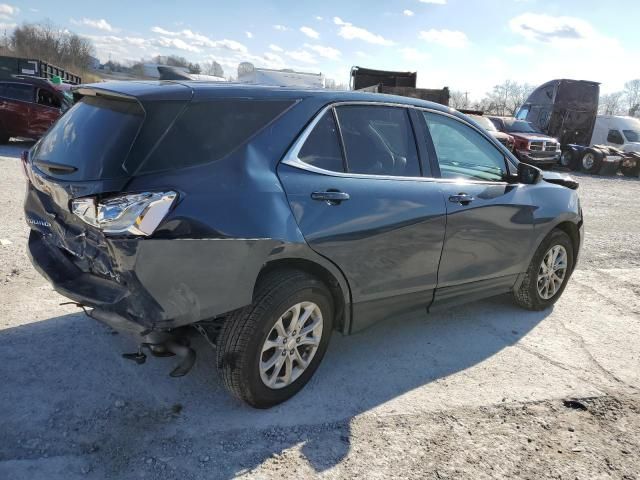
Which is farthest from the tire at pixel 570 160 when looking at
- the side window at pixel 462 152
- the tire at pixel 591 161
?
the side window at pixel 462 152

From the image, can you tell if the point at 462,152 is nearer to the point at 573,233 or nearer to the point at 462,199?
the point at 462,199

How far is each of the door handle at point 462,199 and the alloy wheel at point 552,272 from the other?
129cm

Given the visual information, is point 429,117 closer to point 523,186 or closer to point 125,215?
point 523,186

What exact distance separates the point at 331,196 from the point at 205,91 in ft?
2.96

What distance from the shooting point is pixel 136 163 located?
2.54 m

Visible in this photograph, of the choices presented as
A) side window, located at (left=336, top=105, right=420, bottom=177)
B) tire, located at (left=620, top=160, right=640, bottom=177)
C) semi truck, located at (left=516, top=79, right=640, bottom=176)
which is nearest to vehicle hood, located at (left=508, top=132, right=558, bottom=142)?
semi truck, located at (left=516, top=79, right=640, bottom=176)

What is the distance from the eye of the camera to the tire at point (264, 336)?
2.83 meters

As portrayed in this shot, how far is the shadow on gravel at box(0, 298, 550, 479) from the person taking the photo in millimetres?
2621

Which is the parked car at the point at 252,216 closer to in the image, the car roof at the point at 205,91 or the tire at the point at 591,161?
A: the car roof at the point at 205,91

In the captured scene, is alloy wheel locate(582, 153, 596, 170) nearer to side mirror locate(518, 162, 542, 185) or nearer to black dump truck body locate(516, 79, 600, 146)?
black dump truck body locate(516, 79, 600, 146)

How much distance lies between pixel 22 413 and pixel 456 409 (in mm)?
2497

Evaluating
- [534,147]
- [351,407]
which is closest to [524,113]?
[534,147]

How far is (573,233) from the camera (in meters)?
4.96

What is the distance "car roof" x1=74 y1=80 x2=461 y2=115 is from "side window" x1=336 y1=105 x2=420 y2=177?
0.12m
